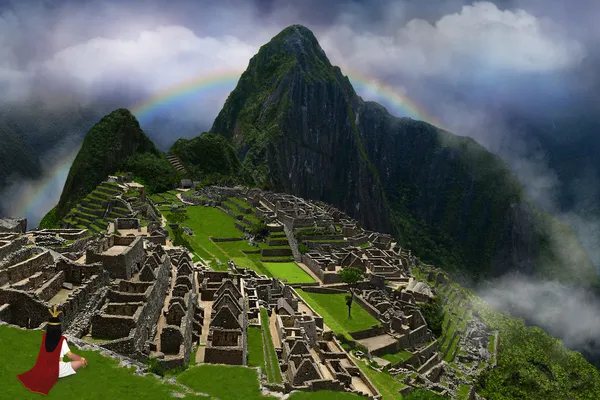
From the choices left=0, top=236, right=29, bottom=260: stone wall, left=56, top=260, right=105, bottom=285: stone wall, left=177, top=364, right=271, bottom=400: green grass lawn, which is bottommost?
left=177, top=364, right=271, bottom=400: green grass lawn

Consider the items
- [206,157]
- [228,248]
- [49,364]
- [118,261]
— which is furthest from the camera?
[206,157]

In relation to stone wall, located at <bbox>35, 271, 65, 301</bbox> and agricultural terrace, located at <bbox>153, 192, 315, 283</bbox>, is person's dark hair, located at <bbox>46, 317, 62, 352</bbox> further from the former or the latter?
agricultural terrace, located at <bbox>153, 192, 315, 283</bbox>

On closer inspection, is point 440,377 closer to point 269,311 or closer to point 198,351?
point 269,311

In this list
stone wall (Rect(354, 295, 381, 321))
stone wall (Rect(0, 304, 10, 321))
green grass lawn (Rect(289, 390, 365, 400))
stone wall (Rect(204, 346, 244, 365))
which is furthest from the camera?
stone wall (Rect(354, 295, 381, 321))

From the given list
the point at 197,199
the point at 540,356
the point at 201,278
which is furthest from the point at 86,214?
the point at 540,356

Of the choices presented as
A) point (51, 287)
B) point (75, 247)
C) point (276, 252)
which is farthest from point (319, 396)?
point (276, 252)

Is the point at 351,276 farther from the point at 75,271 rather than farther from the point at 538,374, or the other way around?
the point at 75,271

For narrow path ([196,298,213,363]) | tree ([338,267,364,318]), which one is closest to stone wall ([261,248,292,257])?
tree ([338,267,364,318])
